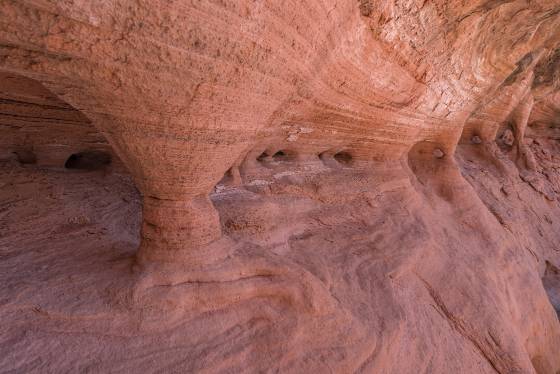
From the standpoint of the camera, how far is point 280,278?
238cm

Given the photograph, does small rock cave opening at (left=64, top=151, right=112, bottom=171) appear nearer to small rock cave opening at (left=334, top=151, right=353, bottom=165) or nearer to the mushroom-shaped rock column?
the mushroom-shaped rock column

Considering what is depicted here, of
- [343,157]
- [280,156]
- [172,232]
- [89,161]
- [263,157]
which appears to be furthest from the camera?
[343,157]

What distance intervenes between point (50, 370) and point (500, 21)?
5128 millimetres

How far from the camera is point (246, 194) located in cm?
318

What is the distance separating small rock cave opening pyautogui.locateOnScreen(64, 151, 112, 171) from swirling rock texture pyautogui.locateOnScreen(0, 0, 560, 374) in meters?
0.02

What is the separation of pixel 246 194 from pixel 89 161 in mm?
1649

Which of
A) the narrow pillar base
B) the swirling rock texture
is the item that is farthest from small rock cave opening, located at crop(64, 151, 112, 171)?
the narrow pillar base

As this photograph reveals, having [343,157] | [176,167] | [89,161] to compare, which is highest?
[176,167]

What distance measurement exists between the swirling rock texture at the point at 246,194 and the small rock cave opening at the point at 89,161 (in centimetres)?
2

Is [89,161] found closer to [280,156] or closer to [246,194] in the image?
[246,194]

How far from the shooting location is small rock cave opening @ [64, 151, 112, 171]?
3205 millimetres

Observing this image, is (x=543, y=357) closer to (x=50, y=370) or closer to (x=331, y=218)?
(x=331, y=218)

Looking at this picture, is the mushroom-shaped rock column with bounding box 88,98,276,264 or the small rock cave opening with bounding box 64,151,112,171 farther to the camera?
the small rock cave opening with bounding box 64,151,112,171

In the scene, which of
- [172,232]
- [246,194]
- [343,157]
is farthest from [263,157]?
[172,232]
